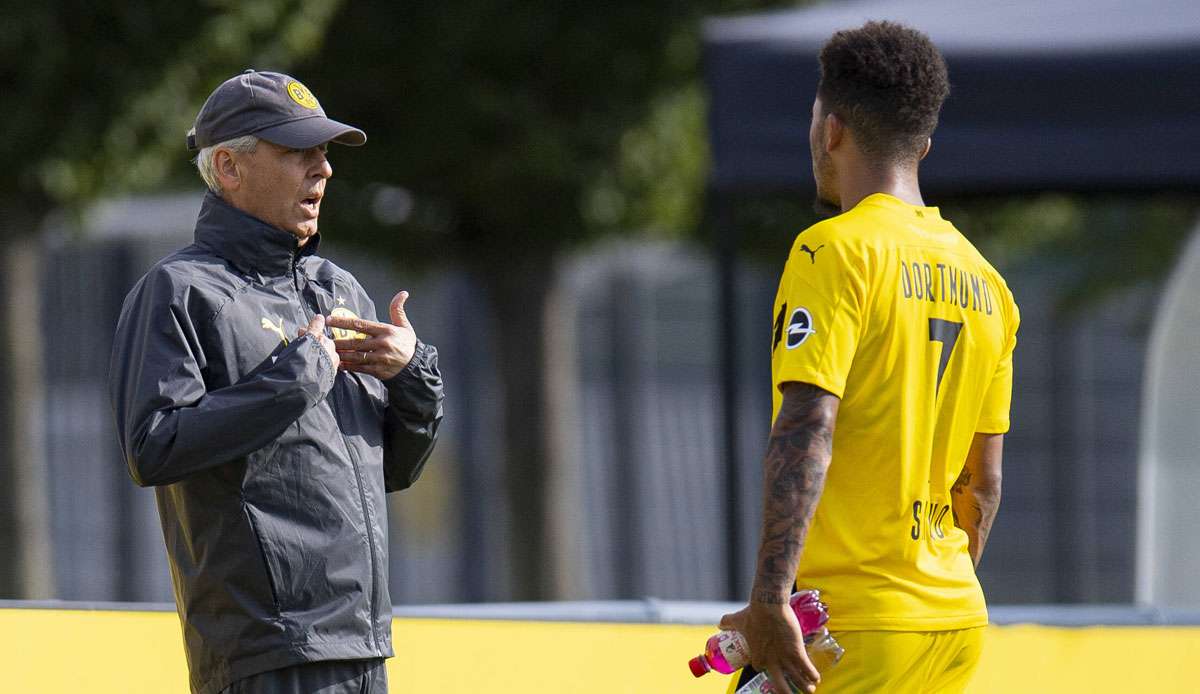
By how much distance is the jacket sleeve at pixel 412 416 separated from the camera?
2.59m

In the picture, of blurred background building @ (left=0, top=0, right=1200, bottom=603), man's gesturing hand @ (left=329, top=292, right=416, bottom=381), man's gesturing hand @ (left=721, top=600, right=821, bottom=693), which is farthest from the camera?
blurred background building @ (left=0, top=0, right=1200, bottom=603)

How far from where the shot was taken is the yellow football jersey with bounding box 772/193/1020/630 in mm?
2344

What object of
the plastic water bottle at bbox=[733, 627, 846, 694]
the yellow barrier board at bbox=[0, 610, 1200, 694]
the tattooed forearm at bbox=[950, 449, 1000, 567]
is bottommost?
the yellow barrier board at bbox=[0, 610, 1200, 694]

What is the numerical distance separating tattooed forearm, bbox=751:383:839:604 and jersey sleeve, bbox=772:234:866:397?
1.3 inches

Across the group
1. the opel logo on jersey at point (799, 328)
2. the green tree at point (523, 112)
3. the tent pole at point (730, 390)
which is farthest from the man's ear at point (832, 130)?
the green tree at point (523, 112)

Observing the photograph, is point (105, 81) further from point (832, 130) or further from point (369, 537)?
point (832, 130)

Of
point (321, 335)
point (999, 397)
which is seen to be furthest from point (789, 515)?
point (321, 335)

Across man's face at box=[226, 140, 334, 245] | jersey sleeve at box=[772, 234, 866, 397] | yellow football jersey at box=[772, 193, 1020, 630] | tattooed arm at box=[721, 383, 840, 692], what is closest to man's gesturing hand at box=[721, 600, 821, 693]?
tattooed arm at box=[721, 383, 840, 692]

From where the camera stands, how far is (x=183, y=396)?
2350 mm

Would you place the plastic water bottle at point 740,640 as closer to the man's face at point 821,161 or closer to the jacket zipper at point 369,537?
the jacket zipper at point 369,537

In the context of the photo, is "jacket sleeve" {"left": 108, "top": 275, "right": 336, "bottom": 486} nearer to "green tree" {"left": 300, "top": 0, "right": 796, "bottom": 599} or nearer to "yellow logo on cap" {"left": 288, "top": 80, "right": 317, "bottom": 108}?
"yellow logo on cap" {"left": 288, "top": 80, "right": 317, "bottom": 108}

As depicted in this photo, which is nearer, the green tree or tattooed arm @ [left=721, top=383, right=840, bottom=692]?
tattooed arm @ [left=721, top=383, right=840, bottom=692]

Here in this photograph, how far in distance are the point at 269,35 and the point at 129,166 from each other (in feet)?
2.84

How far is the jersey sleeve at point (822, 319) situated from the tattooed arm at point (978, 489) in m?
0.46
